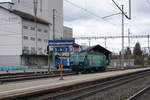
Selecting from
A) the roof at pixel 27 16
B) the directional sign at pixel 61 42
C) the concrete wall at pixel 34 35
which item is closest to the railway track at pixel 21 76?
the directional sign at pixel 61 42

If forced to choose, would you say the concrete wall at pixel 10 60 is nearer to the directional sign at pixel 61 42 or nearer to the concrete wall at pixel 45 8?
the concrete wall at pixel 45 8

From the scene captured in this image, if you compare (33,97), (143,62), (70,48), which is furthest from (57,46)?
(143,62)

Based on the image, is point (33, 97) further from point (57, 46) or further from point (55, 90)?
point (57, 46)

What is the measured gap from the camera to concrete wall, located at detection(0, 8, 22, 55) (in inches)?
2263

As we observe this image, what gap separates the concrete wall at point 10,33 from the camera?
5749 centimetres

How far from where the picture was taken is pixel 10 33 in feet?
191

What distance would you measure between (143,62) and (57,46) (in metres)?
72.3

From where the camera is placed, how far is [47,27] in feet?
233

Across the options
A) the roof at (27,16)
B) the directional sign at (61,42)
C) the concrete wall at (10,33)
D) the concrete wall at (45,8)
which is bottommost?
the directional sign at (61,42)

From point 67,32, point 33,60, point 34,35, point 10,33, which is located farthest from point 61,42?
point 67,32

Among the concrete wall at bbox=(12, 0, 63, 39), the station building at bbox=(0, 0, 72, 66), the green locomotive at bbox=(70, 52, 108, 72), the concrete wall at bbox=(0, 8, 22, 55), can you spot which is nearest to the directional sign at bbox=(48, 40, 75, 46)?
the green locomotive at bbox=(70, 52, 108, 72)

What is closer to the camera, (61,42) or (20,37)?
(61,42)

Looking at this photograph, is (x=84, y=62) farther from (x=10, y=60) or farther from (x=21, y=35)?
(x=10, y=60)

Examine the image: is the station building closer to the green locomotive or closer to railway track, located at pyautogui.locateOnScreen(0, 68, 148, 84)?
the green locomotive
